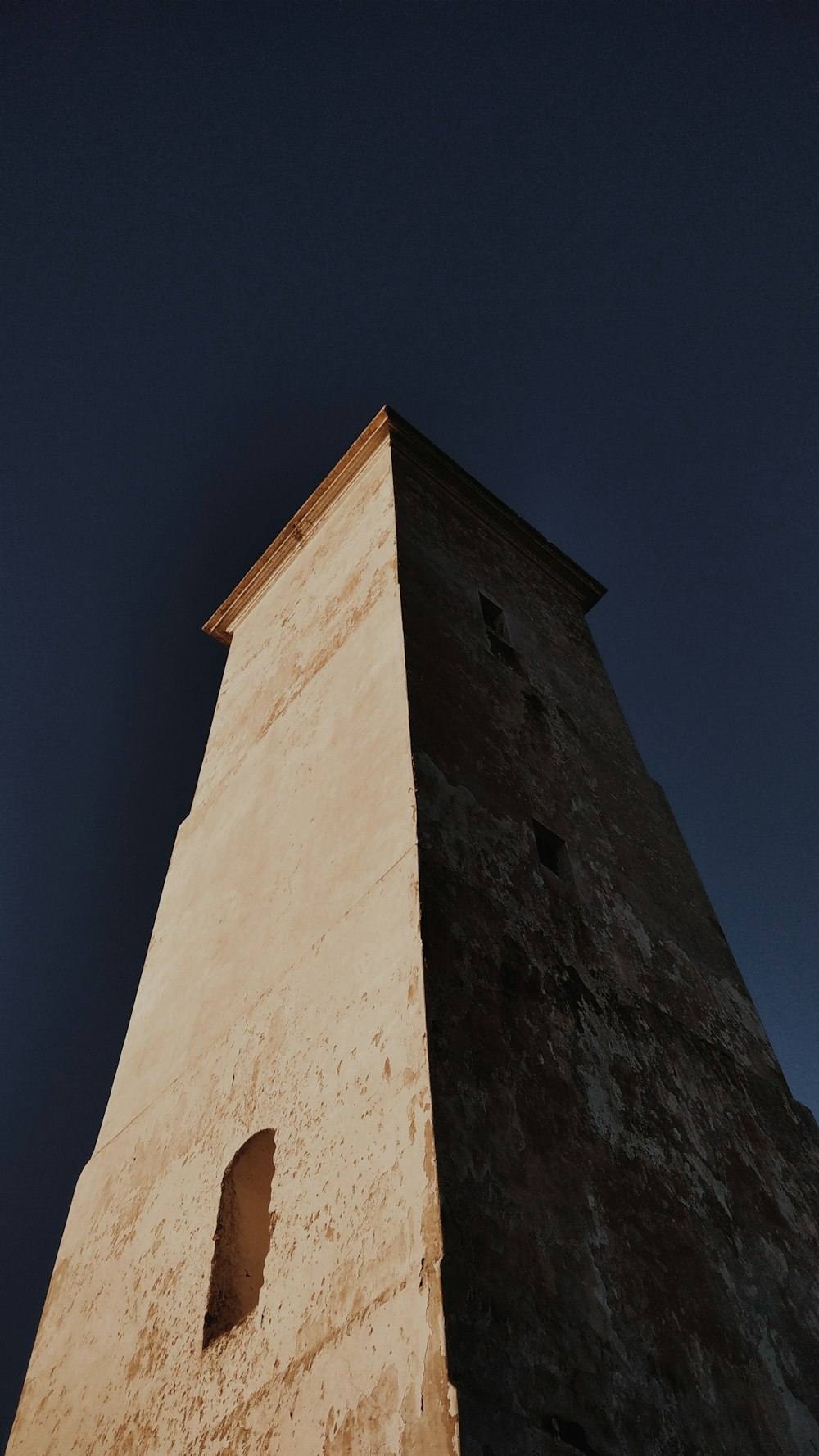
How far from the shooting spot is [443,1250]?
375cm

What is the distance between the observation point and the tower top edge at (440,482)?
11969mm

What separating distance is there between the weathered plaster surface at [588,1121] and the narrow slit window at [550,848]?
10 cm

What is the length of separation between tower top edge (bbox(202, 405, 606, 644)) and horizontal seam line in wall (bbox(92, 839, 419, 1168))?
7.21 meters

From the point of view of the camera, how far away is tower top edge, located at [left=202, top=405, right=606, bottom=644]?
1197cm

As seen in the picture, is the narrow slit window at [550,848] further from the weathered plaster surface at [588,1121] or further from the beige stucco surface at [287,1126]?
the beige stucco surface at [287,1126]

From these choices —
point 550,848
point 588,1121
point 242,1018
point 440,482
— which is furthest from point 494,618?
point 588,1121

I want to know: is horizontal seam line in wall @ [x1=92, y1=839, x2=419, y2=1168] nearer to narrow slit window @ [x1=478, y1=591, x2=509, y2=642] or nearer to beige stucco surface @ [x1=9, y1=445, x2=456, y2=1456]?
beige stucco surface @ [x1=9, y1=445, x2=456, y2=1456]

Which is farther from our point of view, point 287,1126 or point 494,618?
point 494,618

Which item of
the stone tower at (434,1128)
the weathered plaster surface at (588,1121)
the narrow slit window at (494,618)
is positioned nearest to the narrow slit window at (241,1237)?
the stone tower at (434,1128)

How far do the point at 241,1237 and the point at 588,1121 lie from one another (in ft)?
6.83

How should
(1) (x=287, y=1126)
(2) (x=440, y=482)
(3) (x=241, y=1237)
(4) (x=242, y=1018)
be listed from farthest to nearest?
(2) (x=440, y=482)
(4) (x=242, y=1018)
(3) (x=241, y=1237)
(1) (x=287, y=1126)

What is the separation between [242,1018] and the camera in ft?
20.7

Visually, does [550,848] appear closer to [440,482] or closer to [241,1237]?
[241,1237]

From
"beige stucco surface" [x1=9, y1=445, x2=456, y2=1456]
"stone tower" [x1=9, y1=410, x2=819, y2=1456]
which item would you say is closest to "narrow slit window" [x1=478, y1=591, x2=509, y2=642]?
"stone tower" [x1=9, y1=410, x2=819, y2=1456]
